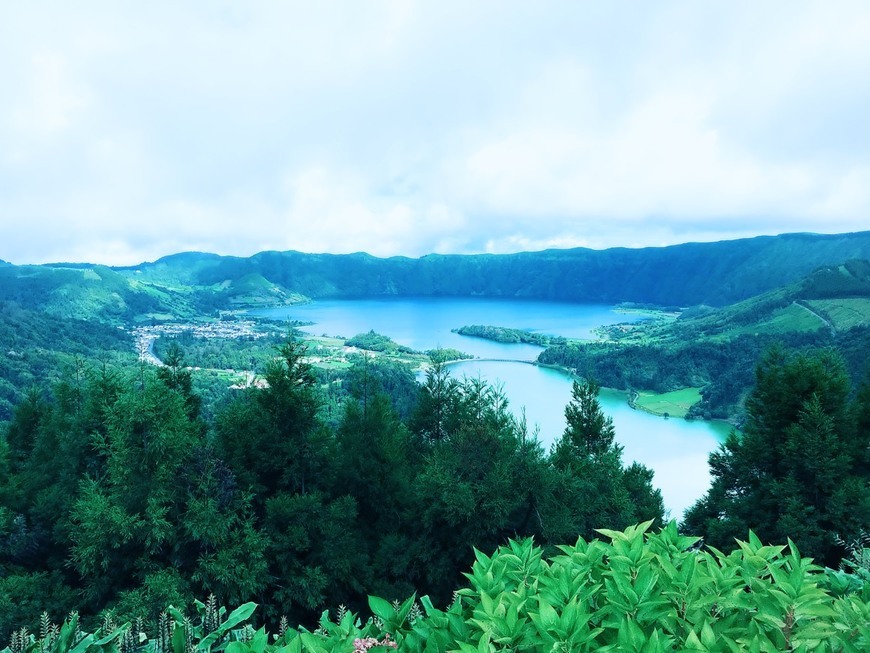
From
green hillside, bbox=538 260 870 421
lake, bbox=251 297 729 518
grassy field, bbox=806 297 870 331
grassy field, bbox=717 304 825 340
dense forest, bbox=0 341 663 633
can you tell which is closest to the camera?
dense forest, bbox=0 341 663 633

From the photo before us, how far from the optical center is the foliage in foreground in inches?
85.3

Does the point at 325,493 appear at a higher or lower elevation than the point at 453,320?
higher

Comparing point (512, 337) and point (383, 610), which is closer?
point (383, 610)

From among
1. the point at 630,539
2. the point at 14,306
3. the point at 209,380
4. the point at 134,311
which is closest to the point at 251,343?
the point at 209,380

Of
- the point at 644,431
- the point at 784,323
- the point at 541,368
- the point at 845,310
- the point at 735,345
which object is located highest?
the point at 845,310

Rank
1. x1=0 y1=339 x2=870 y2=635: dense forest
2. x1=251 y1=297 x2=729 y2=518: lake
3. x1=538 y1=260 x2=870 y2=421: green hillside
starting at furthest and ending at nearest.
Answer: x1=538 y1=260 x2=870 y2=421: green hillside, x1=251 y1=297 x2=729 y2=518: lake, x1=0 y1=339 x2=870 y2=635: dense forest

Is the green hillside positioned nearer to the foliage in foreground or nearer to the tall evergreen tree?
the tall evergreen tree

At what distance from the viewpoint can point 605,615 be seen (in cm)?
244

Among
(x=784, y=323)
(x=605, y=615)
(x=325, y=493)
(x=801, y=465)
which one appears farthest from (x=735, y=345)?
(x=605, y=615)

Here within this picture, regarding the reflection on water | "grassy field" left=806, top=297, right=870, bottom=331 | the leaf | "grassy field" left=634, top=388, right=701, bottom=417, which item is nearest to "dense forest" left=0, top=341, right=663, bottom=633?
the leaf

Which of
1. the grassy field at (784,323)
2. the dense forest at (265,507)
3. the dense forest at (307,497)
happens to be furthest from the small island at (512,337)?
the dense forest at (265,507)

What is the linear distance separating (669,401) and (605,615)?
236 ft

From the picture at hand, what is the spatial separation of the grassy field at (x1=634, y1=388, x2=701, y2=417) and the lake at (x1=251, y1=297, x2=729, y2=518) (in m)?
2.12

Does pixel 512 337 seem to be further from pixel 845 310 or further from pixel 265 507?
pixel 265 507
